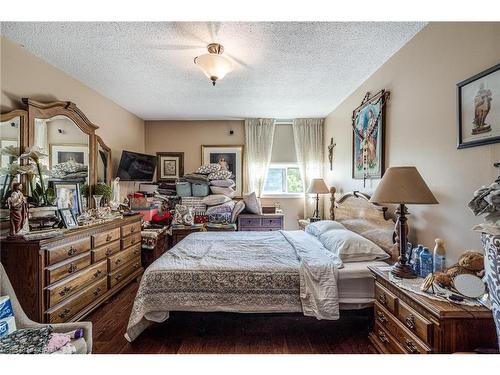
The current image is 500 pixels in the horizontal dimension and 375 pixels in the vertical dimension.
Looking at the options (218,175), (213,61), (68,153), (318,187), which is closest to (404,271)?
(213,61)

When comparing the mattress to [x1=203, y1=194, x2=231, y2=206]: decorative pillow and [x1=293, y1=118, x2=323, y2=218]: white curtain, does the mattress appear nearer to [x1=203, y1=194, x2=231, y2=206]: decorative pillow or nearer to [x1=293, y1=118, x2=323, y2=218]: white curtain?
[x1=203, y1=194, x2=231, y2=206]: decorative pillow

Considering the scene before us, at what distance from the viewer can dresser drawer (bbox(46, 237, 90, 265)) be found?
6.56ft

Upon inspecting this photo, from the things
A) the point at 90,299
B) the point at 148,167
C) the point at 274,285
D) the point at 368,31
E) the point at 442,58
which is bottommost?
the point at 90,299

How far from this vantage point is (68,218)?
2.34 meters

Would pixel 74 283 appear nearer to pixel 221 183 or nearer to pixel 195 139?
pixel 221 183

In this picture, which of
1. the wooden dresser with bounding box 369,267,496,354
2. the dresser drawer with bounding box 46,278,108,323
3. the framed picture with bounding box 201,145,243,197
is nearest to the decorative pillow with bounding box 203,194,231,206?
the framed picture with bounding box 201,145,243,197

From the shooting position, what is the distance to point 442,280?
4.57 ft

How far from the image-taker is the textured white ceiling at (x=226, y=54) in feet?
6.53

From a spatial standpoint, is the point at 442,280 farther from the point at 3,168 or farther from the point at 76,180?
the point at 76,180

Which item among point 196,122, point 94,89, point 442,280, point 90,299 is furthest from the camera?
point 196,122

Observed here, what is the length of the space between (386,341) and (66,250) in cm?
263

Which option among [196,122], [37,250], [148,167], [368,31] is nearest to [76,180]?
[37,250]

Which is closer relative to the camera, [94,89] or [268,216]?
[94,89]

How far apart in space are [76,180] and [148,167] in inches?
65.8
